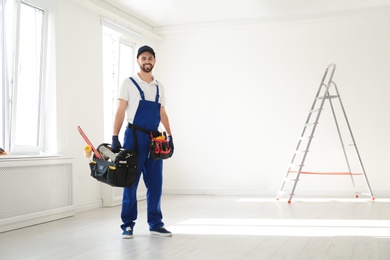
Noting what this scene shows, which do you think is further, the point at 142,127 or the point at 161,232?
the point at 161,232

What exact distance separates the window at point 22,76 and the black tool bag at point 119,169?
1.60m

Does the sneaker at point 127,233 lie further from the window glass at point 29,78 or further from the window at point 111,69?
the window at point 111,69

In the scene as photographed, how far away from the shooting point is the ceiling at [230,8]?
22.8ft

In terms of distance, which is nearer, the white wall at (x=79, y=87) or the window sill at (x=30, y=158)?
the window sill at (x=30, y=158)

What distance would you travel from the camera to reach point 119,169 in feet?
12.8

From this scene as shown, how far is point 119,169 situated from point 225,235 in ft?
3.71

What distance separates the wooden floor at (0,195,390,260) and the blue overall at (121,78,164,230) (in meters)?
0.19

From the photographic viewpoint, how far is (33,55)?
18.2ft

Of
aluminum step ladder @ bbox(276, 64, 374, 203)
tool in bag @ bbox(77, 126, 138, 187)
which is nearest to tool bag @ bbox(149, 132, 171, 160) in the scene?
tool in bag @ bbox(77, 126, 138, 187)

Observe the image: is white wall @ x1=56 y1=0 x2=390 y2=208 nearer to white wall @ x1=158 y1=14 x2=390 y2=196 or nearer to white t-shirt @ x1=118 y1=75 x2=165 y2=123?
white wall @ x1=158 y1=14 x2=390 y2=196

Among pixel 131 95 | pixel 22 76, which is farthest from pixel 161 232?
pixel 22 76

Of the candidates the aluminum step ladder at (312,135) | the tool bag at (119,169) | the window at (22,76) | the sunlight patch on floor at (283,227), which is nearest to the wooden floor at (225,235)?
the sunlight patch on floor at (283,227)

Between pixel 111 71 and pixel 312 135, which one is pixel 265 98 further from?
pixel 111 71

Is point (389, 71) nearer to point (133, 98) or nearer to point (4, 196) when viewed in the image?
point (133, 98)
